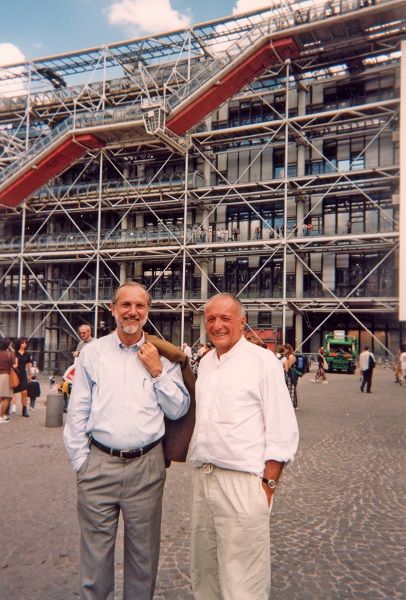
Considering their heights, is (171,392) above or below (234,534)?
Result: above

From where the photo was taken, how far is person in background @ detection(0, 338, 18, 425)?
32.3 feet

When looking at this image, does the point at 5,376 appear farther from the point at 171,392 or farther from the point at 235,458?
the point at 235,458

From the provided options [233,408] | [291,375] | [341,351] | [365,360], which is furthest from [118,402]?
[341,351]

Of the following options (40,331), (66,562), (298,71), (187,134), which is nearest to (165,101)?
(187,134)

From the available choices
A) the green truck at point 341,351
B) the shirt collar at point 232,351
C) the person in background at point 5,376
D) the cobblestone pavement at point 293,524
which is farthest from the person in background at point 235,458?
the green truck at point 341,351

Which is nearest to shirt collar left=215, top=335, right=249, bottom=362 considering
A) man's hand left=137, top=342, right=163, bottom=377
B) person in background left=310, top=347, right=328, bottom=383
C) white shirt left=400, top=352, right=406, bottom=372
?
man's hand left=137, top=342, right=163, bottom=377

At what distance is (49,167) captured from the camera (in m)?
24.8

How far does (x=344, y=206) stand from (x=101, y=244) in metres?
12.6

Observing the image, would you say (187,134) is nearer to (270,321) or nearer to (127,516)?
(270,321)

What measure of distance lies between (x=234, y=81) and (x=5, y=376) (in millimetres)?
17566

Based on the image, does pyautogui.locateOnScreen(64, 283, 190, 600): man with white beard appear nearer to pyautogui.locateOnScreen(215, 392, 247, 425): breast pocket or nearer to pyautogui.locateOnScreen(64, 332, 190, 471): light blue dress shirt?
pyautogui.locateOnScreen(64, 332, 190, 471): light blue dress shirt

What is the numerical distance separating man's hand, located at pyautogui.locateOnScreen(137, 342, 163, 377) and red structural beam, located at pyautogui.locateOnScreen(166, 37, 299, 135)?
69.5ft

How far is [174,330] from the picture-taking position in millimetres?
28203

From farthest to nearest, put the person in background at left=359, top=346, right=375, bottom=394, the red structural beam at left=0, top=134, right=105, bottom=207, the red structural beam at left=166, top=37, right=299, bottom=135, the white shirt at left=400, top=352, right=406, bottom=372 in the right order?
the red structural beam at left=0, top=134, right=105, bottom=207, the red structural beam at left=166, top=37, right=299, bottom=135, the white shirt at left=400, top=352, right=406, bottom=372, the person in background at left=359, top=346, right=375, bottom=394
